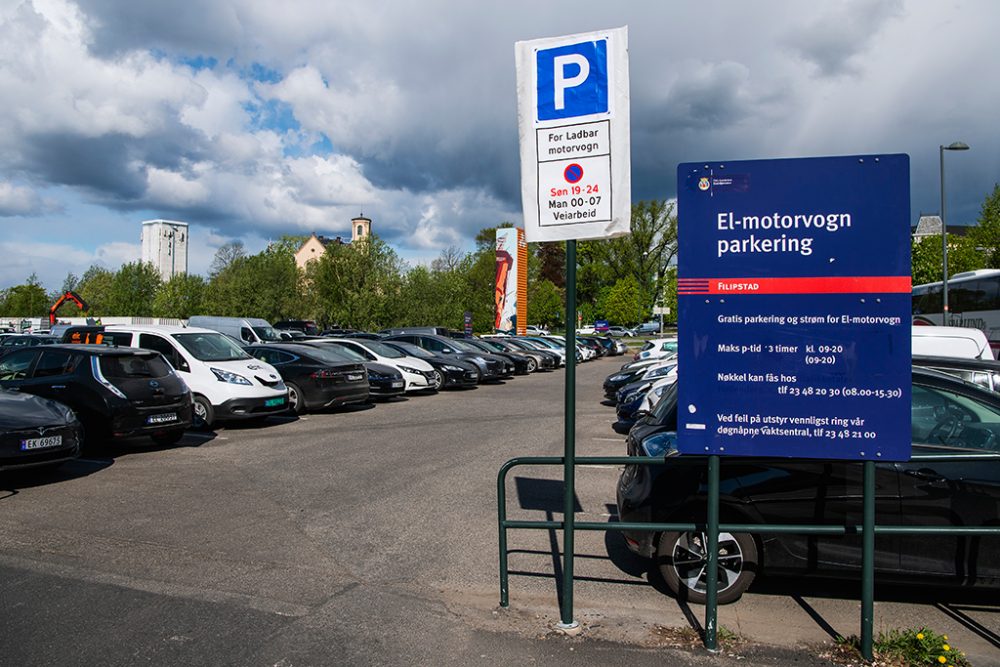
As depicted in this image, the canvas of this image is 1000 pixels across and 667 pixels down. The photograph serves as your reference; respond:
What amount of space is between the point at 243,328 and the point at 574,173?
3256cm

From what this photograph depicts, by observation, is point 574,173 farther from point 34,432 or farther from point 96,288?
point 96,288

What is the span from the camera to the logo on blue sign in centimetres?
437

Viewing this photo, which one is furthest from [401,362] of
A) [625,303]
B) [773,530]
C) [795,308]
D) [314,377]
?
[625,303]

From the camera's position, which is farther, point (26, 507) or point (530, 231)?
point (26, 507)

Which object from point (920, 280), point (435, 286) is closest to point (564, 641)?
point (920, 280)

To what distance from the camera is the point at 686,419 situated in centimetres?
422

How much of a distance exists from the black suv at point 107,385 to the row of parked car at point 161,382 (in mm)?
14

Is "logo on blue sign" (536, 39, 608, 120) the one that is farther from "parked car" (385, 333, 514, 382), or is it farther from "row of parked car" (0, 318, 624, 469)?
"parked car" (385, 333, 514, 382)

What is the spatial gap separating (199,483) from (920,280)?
46.3 meters

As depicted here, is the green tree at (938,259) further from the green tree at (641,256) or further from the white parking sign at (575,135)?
the white parking sign at (575,135)

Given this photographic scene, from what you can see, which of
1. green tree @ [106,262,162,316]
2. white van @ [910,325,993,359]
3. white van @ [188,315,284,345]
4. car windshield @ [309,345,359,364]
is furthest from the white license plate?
green tree @ [106,262,162,316]

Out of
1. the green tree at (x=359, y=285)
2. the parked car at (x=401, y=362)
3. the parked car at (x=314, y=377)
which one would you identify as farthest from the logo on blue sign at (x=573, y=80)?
the green tree at (x=359, y=285)

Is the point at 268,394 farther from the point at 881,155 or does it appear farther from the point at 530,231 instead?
the point at 881,155

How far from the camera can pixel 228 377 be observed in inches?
522
